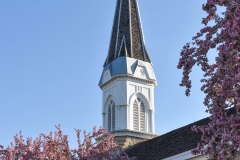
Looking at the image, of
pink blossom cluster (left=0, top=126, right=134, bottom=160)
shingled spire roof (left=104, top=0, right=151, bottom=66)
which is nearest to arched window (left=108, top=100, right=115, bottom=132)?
shingled spire roof (left=104, top=0, right=151, bottom=66)

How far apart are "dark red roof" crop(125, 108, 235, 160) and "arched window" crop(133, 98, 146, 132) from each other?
4.10m

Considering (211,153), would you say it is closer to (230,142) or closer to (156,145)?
(230,142)

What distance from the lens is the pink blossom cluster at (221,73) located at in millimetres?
6777

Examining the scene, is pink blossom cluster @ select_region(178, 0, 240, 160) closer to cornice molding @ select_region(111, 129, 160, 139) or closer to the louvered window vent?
cornice molding @ select_region(111, 129, 160, 139)

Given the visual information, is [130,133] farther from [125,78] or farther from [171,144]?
[171,144]

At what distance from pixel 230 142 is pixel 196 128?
130 centimetres

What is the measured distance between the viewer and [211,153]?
23.2 feet

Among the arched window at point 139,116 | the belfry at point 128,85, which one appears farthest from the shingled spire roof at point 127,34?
the arched window at point 139,116

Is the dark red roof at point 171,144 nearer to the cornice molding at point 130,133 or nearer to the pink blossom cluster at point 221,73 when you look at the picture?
the cornice molding at point 130,133

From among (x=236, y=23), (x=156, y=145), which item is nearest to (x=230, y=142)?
(x=236, y=23)

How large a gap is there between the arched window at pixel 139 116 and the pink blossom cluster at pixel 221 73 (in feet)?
83.8

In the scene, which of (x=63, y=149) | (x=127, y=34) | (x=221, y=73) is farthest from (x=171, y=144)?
(x=221, y=73)

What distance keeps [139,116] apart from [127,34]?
7.27 metres

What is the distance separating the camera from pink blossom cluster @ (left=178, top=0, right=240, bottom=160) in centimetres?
678
